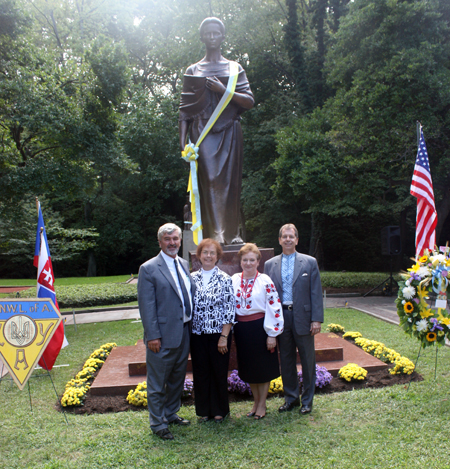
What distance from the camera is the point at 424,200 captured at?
7.55 metres

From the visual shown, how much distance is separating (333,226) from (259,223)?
14.6 ft

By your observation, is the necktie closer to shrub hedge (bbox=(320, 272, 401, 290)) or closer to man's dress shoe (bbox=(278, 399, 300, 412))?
man's dress shoe (bbox=(278, 399, 300, 412))

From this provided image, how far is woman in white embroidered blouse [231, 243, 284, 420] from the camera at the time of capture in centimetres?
369

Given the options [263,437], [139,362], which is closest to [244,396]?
[263,437]

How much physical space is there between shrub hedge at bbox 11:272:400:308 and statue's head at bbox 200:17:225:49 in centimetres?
905

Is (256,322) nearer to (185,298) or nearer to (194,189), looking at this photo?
(185,298)

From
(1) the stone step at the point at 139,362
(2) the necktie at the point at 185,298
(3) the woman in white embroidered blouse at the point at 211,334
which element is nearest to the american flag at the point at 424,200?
(1) the stone step at the point at 139,362

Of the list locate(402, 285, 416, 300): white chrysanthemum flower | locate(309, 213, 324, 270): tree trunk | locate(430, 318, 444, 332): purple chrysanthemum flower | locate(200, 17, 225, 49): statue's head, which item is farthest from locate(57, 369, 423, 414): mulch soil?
locate(309, 213, 324, 270): tree trunk

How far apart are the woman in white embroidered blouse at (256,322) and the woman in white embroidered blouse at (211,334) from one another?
0.43ft

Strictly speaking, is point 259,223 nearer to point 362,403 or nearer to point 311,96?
point 311,96

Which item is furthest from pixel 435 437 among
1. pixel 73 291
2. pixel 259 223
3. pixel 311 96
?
pixel 259 223

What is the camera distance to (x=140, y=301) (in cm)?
354

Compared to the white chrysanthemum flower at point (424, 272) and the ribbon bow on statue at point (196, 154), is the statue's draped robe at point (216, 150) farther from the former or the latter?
the white chrysanthemum flower at point (424, 272)

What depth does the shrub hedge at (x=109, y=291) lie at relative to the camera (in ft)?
40.3
